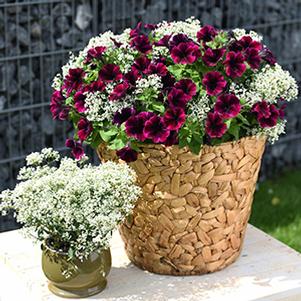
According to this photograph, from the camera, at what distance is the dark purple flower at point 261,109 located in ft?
7.06

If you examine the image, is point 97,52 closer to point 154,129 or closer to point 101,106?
point 101,106

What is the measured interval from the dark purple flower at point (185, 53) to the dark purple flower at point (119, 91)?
0.14 m

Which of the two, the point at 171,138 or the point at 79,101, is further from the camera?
the point at 79,101

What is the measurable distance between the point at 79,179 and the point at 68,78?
295 millimetres

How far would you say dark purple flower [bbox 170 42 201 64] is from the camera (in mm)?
2168

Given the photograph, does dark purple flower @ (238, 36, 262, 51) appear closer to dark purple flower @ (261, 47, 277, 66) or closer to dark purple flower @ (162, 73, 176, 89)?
dark purple flower @ (261, 47, 277, 66)

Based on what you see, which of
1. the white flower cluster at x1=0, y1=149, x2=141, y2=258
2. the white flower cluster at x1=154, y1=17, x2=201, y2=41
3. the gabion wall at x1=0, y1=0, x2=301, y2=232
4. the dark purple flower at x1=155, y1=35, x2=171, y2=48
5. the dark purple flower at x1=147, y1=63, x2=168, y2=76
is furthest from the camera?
the gabion wall at x1=0, y1=0, x2=301, y2=232

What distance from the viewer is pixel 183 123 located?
2109mm

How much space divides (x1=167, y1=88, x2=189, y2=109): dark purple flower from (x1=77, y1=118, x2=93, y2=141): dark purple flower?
232 millimetres

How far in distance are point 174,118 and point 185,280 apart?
47 cm

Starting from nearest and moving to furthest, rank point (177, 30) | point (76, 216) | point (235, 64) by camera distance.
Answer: point (76, 216)
point (235, 64)
point (177, 30)

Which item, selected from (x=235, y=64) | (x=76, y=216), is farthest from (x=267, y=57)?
(x=76, y=216)

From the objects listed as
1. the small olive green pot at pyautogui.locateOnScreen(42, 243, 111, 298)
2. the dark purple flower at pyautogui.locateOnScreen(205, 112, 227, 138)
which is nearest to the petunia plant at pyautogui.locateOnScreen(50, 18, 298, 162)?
the dark purple flower at pyautogui.locateOnScreen(205, 112, 227, 138)

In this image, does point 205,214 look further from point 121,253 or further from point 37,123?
point 37,123
